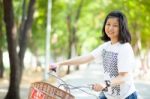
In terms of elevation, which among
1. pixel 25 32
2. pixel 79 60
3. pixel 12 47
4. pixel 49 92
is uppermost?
pixel 79 60

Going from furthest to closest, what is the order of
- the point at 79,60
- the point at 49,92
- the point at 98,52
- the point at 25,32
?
the point at 25,32 < the point at 79,60 < the point at 98,52 < the point at 49,92

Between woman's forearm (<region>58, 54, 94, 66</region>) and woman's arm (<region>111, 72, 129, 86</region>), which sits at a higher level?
woman's forearm (<region>58, 54, 94, 66</region>)

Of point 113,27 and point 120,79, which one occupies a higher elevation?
point 113,27

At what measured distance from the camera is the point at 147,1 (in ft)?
69.5

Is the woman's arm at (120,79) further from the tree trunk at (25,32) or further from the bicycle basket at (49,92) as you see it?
the tree trunk at (25,32)

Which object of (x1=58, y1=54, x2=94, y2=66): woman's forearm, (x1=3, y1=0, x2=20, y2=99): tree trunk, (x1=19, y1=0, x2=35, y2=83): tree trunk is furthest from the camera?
(x1=19, y1=0, x2=35, y2=83): tree trunk

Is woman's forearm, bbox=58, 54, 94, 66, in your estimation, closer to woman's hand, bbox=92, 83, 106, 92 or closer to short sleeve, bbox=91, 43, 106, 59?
short sleeve, bbox=91, 43, 106, 59

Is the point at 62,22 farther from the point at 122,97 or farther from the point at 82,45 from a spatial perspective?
the point at 122,97

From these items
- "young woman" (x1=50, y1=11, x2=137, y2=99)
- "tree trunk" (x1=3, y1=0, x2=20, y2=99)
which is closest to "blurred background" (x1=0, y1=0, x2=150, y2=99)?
"tree trunk" (x1=3, y1=0, x2=20, y2=99)

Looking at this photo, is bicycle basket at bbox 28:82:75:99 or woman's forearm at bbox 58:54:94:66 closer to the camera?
bicycle basket at bbox 28:82:75:99

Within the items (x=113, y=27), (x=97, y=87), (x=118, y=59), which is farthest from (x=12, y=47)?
(x=97, y=87)

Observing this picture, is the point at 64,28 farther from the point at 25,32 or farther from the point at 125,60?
the point at 125,60

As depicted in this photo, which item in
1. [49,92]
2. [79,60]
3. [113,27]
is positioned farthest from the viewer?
[79,60]

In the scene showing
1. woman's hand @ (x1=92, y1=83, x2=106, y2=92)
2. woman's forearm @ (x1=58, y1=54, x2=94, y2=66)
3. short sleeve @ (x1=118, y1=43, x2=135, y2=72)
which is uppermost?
short sleeve @ (x1=118, y1=43, x2=135, y2=72)
